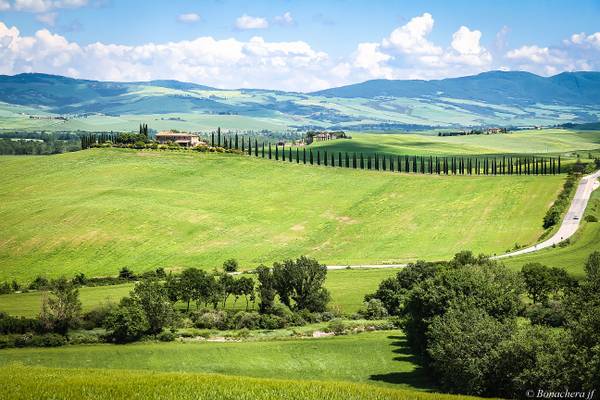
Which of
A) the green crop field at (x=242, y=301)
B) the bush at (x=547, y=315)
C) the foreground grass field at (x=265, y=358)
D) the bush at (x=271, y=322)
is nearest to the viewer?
the foreground grass field at (x=265, y=358)

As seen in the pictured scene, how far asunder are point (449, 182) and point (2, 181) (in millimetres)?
104961

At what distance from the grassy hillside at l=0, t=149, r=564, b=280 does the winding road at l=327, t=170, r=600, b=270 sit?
4.96 m

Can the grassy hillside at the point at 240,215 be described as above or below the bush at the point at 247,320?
above

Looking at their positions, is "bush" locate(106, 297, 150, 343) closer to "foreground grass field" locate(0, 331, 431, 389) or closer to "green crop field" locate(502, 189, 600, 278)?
"foreground grass field" locate(0, 331, 431, 389)

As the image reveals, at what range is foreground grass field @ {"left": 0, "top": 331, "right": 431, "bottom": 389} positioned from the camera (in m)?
59.0

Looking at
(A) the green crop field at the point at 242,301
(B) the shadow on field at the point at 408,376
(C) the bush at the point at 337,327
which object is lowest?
(A) the green crop field at the point at 242,301

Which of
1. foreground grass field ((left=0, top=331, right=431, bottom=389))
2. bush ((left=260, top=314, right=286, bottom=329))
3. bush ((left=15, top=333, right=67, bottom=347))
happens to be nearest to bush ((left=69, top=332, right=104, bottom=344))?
bush ((left=15, top=333, right=67, bottom=347))

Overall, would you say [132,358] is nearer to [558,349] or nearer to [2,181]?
[558,349]

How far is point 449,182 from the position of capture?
182750 millimetres

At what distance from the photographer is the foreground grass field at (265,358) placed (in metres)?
59.0

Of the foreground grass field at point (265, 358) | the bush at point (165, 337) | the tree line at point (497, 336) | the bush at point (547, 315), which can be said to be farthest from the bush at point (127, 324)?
the bush at point (547, 315)

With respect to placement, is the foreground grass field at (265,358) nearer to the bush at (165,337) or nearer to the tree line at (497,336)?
the bush at (165,337)

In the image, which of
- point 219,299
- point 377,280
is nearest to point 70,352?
point 219,299

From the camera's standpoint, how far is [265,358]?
6322 cm
